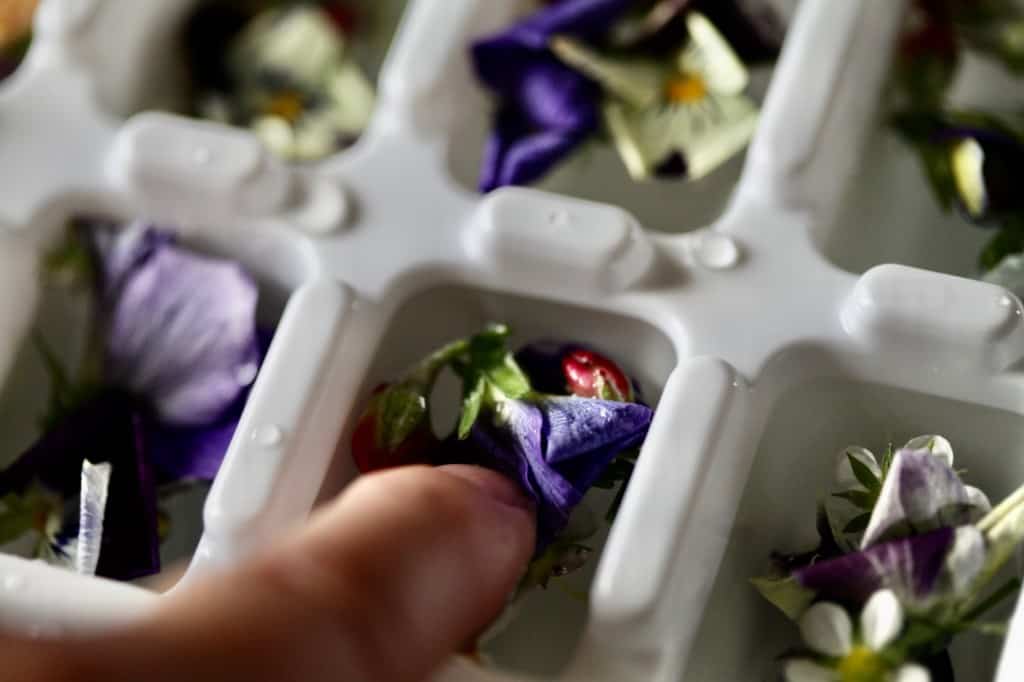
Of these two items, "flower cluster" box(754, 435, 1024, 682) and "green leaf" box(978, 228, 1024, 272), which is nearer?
"flower cluster" box(754, 435, 1024, 682)

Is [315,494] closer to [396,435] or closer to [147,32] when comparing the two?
[396,435]

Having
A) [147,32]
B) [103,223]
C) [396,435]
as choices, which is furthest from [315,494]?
[147,32]

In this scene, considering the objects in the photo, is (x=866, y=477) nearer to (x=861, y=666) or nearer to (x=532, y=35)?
(x=861, y=666)

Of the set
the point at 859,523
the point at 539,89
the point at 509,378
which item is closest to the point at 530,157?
the point at 539,89

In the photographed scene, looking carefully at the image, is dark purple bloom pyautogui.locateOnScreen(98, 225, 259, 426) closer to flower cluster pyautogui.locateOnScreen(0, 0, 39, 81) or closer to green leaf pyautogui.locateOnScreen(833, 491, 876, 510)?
flower cluster pyautogui.locateOnScreen(0, 0, 39, 81)

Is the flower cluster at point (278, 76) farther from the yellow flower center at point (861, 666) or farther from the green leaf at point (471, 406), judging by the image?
the yellow flower center at point (861, 666)

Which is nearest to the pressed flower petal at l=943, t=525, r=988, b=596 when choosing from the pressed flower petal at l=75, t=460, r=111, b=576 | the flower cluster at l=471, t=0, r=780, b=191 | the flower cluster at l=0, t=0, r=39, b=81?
the flower cluster at l=471, t=0, r=780, b=191

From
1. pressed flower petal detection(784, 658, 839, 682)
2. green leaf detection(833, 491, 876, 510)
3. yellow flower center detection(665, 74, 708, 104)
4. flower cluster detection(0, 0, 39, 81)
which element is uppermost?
flower cluster detection(0, 0, 39, 81)
